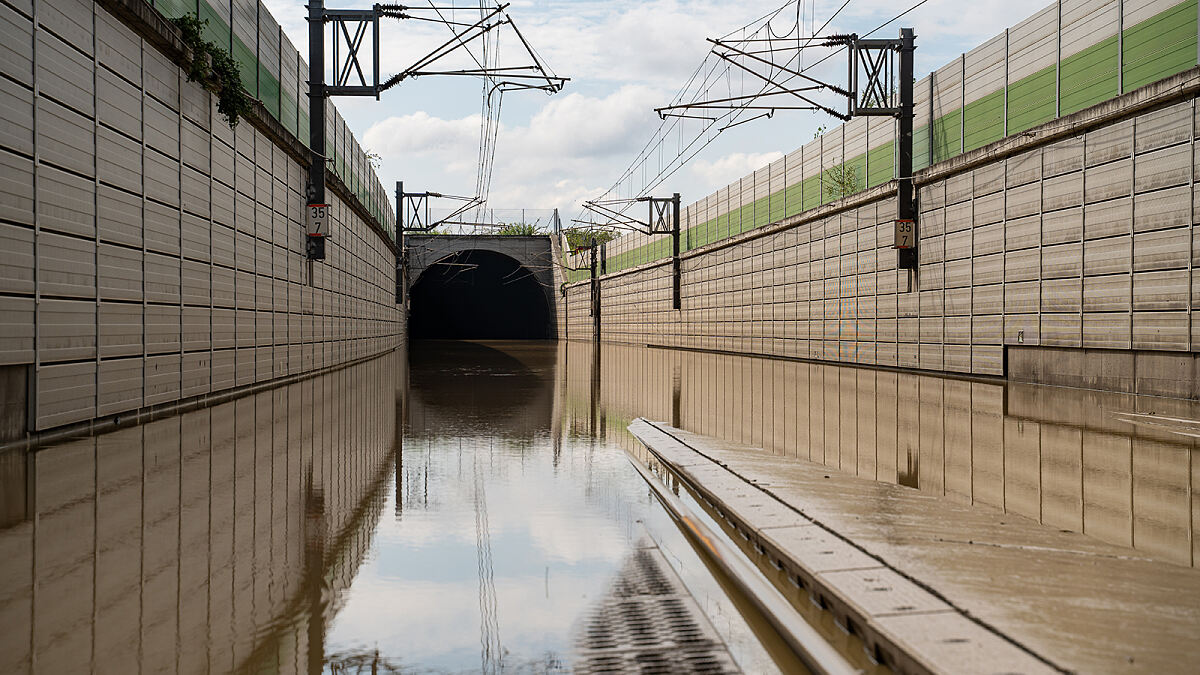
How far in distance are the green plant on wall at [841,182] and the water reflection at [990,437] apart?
9488mm

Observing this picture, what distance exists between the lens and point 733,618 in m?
3.87

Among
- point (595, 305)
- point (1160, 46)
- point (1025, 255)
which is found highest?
point (1160, 46)

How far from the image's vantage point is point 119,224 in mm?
10656

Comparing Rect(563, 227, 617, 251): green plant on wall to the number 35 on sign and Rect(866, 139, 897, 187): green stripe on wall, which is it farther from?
the number 35 on sign

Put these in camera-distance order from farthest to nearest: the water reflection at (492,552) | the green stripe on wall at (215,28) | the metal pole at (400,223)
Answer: the metal pole at (400,223) < the green stripe on wall at (215,28) < the water reflection at (492,552)

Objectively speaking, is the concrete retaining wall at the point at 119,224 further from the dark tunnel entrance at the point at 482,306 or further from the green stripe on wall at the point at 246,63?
the dark tunnel entrance at the point at 482,306

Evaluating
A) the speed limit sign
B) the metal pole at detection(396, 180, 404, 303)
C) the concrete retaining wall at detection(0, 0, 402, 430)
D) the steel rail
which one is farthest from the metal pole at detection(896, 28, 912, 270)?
the metal pole at detection(396, 180, 404, 303)

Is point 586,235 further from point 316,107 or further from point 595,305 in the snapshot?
point 316,107

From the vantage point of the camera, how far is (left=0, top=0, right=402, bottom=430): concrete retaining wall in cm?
867

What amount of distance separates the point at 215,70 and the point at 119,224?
4.40m

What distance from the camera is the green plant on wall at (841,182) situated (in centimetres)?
2644

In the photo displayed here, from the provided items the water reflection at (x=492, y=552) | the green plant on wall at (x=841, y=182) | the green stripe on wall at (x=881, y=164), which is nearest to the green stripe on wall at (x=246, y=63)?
the water reflection at (x=492, y=552)

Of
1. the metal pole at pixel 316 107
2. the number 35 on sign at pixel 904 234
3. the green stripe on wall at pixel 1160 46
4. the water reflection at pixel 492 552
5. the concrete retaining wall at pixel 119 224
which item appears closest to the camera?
the water reflection at pixel 492 552

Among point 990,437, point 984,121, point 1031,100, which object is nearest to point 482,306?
point 984,121
